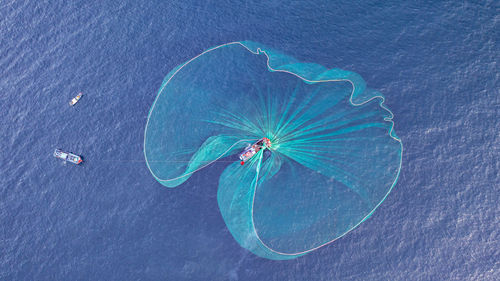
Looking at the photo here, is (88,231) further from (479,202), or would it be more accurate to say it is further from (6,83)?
(479,202)

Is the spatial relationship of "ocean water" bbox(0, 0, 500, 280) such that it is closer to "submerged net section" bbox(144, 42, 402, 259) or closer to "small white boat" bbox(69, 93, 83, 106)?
"small white boat" bbox(69, 93, 83, 106)

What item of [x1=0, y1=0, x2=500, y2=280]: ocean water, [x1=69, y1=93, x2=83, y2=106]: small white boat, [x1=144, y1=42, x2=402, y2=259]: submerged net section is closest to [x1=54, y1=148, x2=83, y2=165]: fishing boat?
[x1=0, y1=0, x2=500, y2=280]: ocean water

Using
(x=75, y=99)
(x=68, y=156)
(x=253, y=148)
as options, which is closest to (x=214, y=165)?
(x=253, y=148)

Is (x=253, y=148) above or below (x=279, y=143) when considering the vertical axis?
below

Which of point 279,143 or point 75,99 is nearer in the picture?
point 279,143

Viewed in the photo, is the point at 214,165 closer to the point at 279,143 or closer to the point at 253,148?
the point at 253,148
